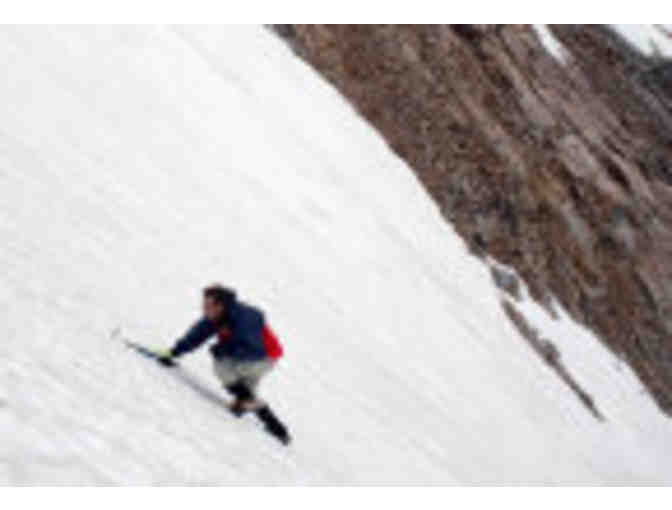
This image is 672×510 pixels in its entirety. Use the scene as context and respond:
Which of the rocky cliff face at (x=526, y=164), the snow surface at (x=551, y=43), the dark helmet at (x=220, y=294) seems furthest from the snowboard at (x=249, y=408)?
the snow surface at (x=551, y=43)

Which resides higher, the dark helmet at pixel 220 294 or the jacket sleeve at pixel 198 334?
the dark helmet at pixel 220 294

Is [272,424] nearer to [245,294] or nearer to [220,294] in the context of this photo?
[220,294]

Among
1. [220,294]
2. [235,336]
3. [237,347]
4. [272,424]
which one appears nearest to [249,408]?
[272,424]

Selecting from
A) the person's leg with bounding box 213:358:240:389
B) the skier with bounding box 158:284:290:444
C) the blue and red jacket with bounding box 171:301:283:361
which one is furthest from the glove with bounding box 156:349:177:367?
the person's leg with bounding box 213:358:240:389

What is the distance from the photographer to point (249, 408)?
13031 mm

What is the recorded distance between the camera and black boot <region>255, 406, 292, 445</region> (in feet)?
43.3

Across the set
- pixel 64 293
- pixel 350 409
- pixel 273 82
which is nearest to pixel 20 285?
pixel 64 293

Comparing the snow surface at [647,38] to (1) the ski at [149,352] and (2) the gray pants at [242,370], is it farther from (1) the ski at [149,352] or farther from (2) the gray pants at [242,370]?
(1) the ski at [149,352]

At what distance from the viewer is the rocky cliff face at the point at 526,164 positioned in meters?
36.6

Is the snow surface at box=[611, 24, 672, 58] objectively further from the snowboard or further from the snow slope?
the snowboard

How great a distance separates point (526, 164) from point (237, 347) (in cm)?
2914

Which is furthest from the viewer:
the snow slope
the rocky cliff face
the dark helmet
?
the rocky cliff face

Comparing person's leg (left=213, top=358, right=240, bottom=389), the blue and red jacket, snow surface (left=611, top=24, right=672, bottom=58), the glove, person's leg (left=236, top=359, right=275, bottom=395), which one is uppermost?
the glove

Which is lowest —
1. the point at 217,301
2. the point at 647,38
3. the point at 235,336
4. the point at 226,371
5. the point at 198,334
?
the point at 647,38
